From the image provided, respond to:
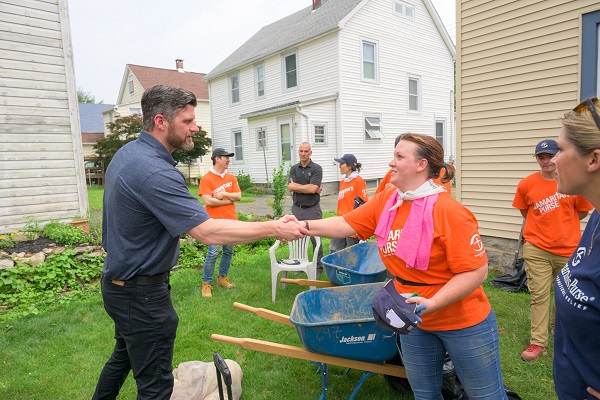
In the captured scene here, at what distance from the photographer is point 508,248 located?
254 inches


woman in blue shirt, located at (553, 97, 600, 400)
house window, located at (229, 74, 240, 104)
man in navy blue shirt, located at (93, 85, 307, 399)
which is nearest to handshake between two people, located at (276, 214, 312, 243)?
man in navy blue shirt, located at (93, 85, 307, 399)

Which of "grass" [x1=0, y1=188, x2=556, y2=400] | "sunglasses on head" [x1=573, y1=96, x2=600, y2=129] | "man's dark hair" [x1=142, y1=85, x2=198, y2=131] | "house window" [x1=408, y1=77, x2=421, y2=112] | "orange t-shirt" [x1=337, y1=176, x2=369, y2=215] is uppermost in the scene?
"house window" [x1=408, y1=77, x2=421, y2=112]

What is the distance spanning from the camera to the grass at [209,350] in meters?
3.59

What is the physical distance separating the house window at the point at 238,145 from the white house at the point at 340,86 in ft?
0.18

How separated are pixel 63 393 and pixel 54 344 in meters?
1.15

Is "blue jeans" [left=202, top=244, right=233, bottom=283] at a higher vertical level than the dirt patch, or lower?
lower

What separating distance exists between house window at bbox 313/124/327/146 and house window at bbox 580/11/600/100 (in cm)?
1184

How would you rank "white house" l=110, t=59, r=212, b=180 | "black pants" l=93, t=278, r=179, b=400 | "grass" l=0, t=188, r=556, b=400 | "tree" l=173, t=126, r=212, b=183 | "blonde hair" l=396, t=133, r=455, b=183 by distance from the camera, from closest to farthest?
"blonde hair" l=396, t=133, r=455, b=183
"black pants" l=93, t=278, r=179, b=400
"grass" l=0, t=188, r=556, b=400
"tree" l=173, t=126, r=212, b=183
"white house" l=110, t=59, r=212, b=180

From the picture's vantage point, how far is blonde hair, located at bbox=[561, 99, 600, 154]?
1442 mm

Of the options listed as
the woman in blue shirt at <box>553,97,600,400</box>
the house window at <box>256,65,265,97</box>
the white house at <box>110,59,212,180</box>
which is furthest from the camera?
the white house at <box>110,59,212,180</box>

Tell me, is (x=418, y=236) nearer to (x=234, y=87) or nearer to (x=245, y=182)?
(x=245, y=182)

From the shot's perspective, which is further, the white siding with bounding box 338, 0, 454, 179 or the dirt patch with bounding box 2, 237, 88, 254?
the white siding with bounding box 338, 0, 454, 179

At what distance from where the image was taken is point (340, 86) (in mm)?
16547

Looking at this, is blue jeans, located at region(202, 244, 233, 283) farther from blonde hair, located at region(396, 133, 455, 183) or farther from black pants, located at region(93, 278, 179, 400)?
blonde hair, located at region(396, 133, 455, 183)
